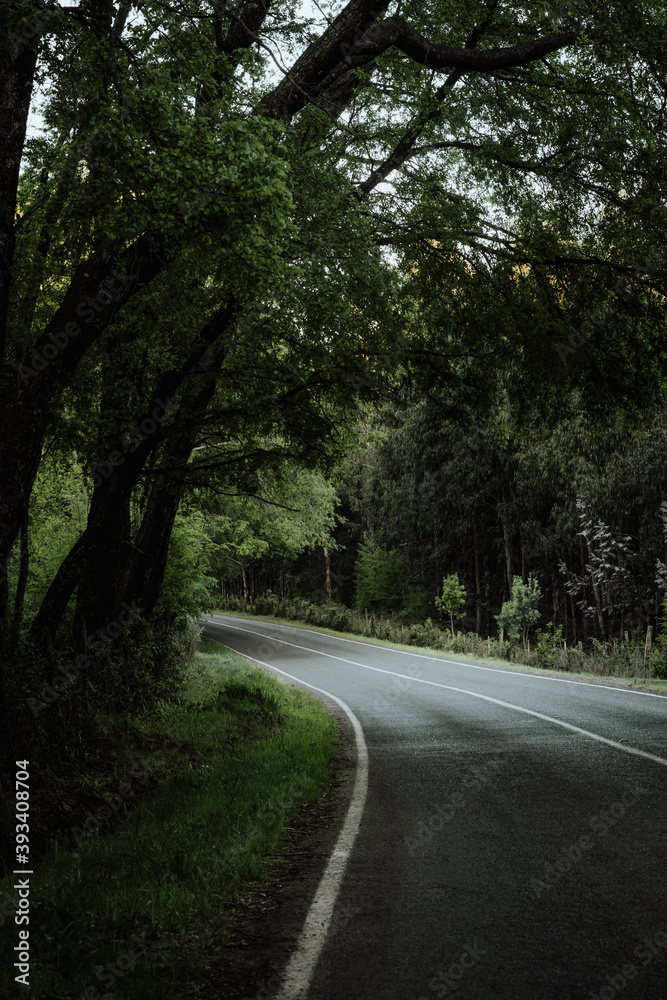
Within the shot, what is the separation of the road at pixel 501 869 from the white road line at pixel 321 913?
0.04 feet

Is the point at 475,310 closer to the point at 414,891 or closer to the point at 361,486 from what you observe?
the point at 414,891

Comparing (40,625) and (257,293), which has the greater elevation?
(257,293)

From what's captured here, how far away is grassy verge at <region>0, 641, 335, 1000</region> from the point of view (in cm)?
359

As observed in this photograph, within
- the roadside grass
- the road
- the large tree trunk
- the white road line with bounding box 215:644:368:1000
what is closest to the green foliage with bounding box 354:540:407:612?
the roadside grass

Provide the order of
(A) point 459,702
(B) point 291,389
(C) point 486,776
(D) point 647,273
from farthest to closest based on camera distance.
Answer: (A) point 459,702 → (B) point 291,389 → (D) point 647,273 → (C) point 486,776

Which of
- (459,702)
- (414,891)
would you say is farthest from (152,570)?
(414,891)

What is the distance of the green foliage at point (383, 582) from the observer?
136 feet

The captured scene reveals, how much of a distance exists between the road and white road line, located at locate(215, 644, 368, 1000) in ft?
0.04

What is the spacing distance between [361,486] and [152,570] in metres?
32.3

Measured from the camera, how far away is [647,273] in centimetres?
932

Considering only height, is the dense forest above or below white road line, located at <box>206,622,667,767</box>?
above

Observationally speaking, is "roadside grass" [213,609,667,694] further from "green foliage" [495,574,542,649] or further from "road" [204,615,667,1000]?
"road" [204,615,667,1000]

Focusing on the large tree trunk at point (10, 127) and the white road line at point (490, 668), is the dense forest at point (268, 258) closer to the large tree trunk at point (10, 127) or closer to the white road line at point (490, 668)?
the large tree trunk at point (10, 127)

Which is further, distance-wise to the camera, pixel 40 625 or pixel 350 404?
pixel 350 404
